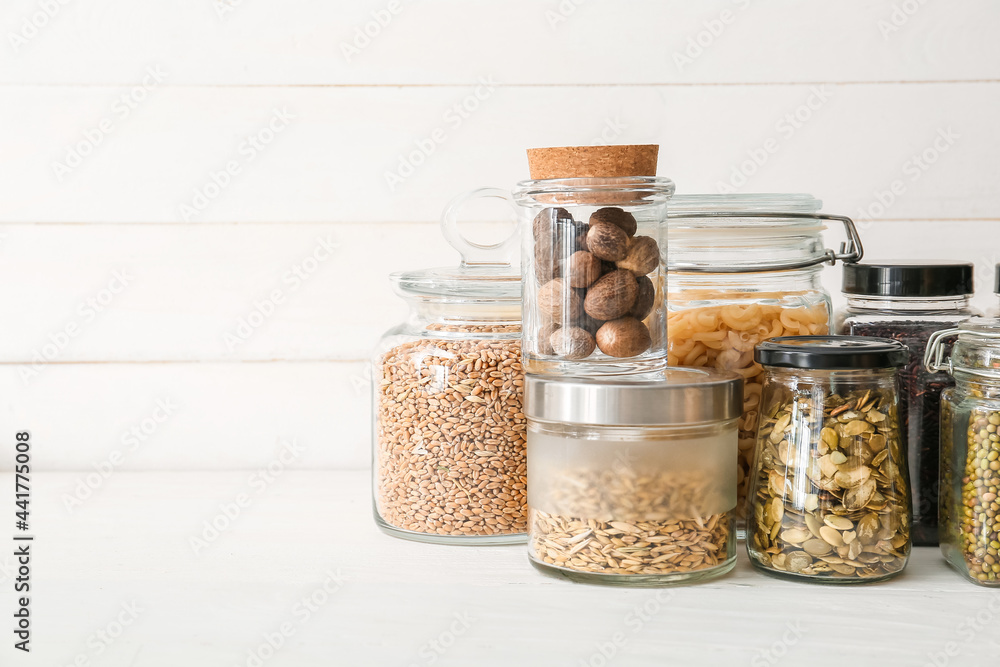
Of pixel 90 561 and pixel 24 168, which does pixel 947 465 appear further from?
pixel 24 168

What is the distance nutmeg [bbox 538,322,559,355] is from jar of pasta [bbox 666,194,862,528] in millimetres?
132

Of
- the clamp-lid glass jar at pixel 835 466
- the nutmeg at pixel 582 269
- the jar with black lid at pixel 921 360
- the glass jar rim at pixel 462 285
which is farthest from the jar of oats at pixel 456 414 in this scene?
the jar with black lid at pixel 921 360

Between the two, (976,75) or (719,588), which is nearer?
(719,588)

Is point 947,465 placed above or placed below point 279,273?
below

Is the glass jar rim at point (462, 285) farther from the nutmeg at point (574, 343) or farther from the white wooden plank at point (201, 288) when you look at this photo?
the white wooden plank at point (201, 288)

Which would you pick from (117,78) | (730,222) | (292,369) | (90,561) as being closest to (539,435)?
(730,222)

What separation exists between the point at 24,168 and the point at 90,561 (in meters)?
0.55

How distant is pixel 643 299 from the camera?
0.67m

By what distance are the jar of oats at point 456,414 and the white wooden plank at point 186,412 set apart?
32 centimetres

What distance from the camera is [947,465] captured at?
663 millimetres

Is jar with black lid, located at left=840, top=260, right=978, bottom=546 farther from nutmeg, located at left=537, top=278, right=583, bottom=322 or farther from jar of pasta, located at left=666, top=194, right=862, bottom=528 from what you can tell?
nutmeg, located at left=537, top=278, right=583, bottom=322

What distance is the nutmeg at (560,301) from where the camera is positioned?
66 centimetres

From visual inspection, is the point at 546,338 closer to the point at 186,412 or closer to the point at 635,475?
the point at 635,475

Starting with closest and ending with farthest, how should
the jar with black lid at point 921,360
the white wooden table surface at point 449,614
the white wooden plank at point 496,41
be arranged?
the white wooden table surface at point 449,614 → the jar with black lid at point 921,360 → the white wooden plank at point 496,41
